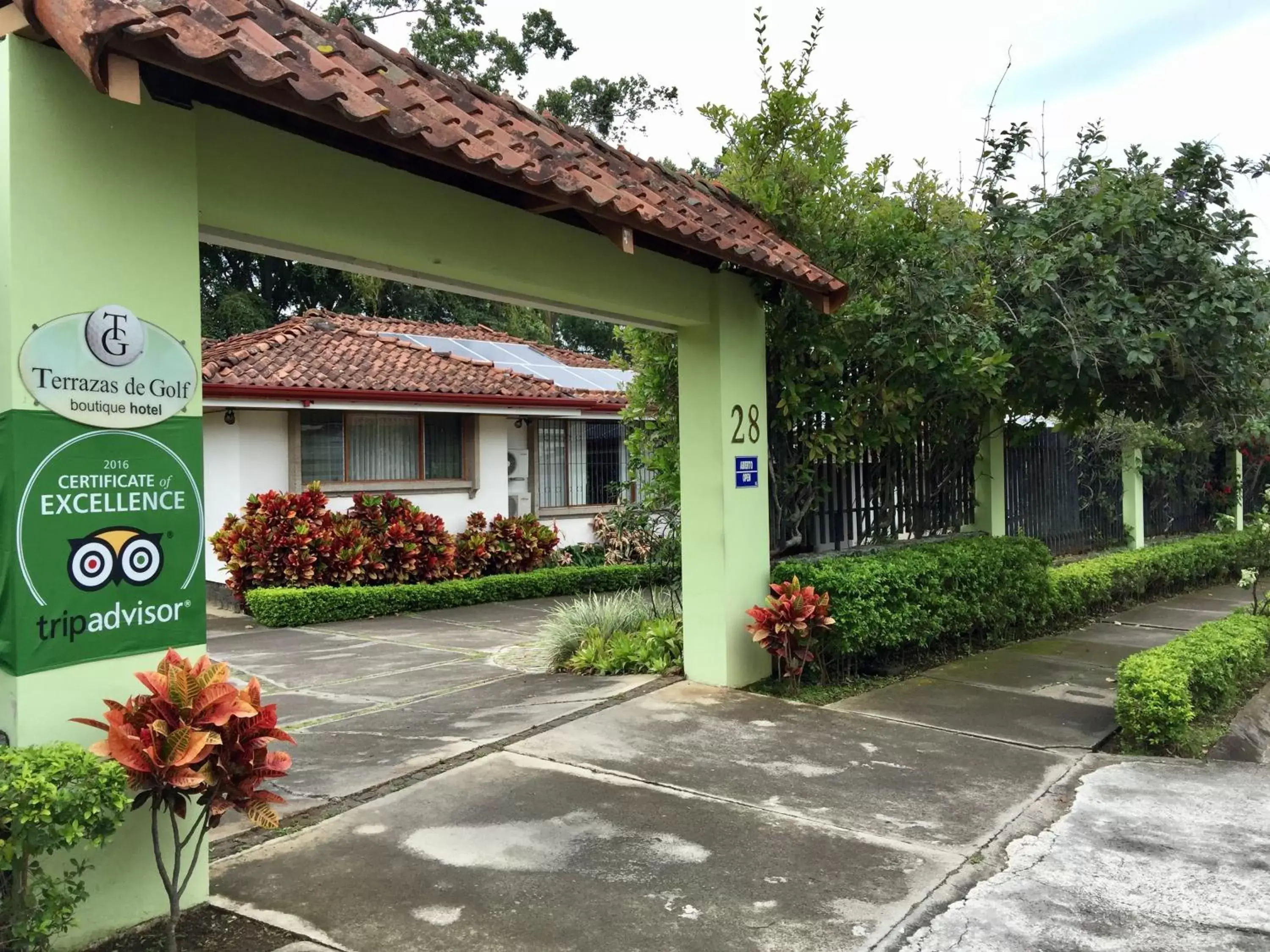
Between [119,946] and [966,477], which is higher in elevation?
[966,477]

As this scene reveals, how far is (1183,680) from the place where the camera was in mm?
5910

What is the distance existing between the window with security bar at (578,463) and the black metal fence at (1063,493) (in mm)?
6433

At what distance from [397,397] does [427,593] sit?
2795mm

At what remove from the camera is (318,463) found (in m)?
→ 13.4

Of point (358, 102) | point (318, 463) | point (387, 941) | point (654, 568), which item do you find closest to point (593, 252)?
point (358, 102)

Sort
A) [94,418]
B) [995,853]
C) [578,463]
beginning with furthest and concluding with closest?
[578,463] < [995,853] < [94,418]

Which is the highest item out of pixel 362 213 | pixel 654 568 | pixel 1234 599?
pixel 362 213

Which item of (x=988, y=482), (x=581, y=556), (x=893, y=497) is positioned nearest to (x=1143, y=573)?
(x=988, y=482)

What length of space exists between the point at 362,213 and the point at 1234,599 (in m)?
13.1

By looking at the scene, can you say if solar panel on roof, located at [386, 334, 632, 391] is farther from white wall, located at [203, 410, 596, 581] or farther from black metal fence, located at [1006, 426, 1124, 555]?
black metal fence, located at [1006, 426, 1124, 555]

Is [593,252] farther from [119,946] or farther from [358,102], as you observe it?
[119,946]

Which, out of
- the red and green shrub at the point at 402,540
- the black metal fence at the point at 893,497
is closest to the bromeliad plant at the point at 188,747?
the black metal fence at the point at 893,497

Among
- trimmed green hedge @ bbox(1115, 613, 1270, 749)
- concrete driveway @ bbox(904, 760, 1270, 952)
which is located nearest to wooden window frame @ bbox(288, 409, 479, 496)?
trimmed green hedge @ bbox(1115, 613, 1270, 749)

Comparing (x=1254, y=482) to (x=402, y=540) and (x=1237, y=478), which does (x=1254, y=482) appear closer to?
(x=1237, y=478)
